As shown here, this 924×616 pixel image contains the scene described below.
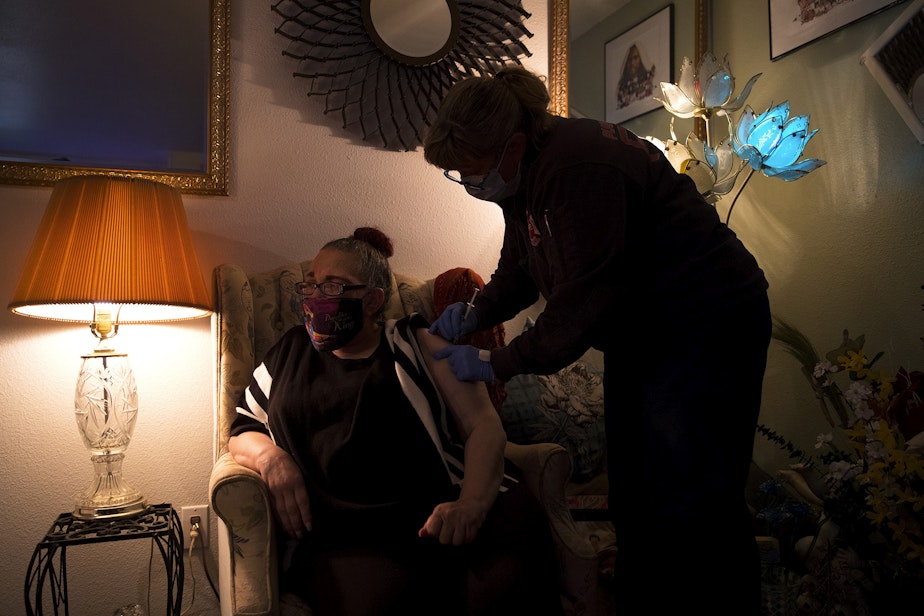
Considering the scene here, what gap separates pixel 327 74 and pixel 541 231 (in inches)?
46.6

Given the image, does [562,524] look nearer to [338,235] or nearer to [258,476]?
[258,476]

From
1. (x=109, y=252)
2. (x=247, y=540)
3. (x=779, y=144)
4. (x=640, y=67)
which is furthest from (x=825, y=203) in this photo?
(x=109, y=252)

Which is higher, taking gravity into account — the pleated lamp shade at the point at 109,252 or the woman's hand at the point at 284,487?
the pleated lamp shade at the point at 109,252

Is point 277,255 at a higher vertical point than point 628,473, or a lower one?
higher

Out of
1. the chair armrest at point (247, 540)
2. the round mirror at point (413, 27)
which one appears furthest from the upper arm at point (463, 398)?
the round mirror at point (413, 27)

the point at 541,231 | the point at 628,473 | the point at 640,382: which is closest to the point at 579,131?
the point at 541,231

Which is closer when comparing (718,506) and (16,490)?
(718,506)

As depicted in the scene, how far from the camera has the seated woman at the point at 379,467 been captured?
1299mm

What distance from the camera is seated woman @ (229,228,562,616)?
1299 mm

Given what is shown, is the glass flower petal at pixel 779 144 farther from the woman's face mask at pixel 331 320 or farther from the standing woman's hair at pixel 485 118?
the woman's face mask at pixel 331 320

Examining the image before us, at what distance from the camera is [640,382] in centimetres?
133

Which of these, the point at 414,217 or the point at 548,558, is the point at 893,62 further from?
the point at 548,558

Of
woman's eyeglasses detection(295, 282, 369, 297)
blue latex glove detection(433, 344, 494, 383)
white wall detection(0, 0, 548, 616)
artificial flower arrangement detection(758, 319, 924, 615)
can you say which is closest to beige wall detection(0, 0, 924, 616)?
white wall detection(0, 0, 548, 616)

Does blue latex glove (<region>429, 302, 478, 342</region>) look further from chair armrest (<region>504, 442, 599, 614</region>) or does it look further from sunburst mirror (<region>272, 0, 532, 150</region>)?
sunburst mirror (<region>272, 0, 532, 150</region>)
